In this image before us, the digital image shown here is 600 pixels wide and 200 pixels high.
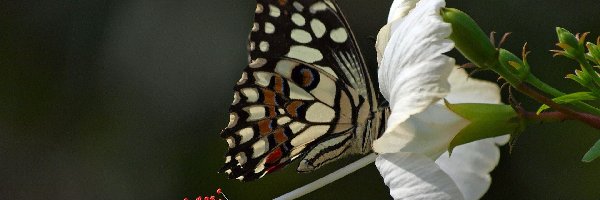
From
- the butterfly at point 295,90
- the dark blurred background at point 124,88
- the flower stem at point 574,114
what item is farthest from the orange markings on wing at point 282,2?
the dark blurred background at point 124,88

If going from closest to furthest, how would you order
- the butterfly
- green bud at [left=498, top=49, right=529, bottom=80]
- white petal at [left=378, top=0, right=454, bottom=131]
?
white petal at [left=378, top=0, right=454, bottom=131] < green bud at [left=498, top=49, right=529, bottom=80] < the butterfly

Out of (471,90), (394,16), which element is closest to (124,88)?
(471,90)

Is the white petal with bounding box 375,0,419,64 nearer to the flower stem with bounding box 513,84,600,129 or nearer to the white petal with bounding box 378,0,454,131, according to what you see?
the white petal with bounding box 378,0,454,131

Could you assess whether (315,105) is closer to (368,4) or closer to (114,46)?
(368,4)

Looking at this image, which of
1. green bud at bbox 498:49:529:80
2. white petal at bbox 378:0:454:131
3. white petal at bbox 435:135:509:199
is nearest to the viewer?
white petal at bbox 378:0:454:131

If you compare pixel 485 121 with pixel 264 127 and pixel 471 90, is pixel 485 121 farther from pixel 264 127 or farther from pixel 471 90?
pixel 264 127

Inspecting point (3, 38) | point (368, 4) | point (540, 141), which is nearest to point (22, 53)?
point (3, 38)

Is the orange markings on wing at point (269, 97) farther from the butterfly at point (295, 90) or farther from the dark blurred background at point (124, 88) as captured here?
the dark blurred background at point (124, 88)

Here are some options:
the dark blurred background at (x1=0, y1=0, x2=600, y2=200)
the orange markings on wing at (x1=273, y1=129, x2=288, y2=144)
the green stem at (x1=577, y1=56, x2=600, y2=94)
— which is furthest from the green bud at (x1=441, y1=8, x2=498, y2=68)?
the dark blurred background at (x1=0, y1=0, x2=600, y2=200)
